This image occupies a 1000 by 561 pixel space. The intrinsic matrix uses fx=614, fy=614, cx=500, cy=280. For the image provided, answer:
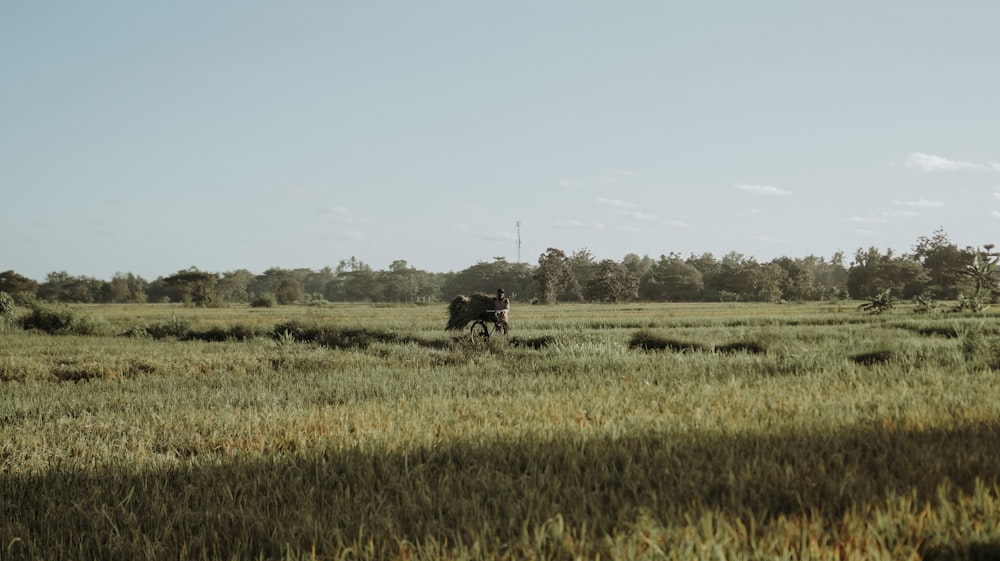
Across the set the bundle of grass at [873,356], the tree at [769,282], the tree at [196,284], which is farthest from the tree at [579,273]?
the bundle of grass at [873,356]

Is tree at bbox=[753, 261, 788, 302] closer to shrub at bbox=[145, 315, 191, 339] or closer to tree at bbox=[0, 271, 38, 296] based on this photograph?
shrub at bbox=[145, 315, 191, 339]

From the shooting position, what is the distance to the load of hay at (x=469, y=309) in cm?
1859

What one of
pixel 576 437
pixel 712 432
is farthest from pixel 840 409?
pixel 576 437

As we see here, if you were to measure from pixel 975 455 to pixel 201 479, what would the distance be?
452cm

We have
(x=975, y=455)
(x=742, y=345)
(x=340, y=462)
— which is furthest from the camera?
(x=742, y=345)

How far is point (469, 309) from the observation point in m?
19.0

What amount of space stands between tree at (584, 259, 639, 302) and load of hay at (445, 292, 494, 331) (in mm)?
55355

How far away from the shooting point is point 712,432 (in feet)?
13.9

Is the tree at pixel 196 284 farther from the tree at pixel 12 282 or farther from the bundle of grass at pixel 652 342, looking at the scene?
the bundle of grass at pixel 652 342

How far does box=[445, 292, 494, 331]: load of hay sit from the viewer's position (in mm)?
18594

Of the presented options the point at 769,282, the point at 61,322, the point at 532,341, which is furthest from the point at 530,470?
the point at 769,282

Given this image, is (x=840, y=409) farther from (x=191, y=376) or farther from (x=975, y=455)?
(x=191, y=376)

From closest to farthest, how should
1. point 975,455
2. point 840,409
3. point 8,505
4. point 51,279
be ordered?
point 975,455
point 8,505
point 840,409
point 51,279

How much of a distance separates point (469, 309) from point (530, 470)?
607 inches
